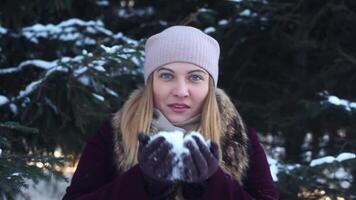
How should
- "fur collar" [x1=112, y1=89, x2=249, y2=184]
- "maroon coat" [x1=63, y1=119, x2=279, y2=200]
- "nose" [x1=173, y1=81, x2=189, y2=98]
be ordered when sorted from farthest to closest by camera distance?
"fur collar" [x1=112, y1=89, x2=249, y2=184] < "nose" [x1=173, y1=81, x2=189, y2=98] < "maroon coat" [x1=63, y1=119, x2=279, y2=200]

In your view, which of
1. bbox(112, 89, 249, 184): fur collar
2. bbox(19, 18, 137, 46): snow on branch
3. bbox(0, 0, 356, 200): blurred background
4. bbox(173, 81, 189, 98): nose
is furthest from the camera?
bbox(19, 18, 137, 46): snow on branch

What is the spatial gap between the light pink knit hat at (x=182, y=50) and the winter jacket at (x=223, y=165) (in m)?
0.15

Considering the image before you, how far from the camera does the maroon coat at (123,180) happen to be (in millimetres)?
2213

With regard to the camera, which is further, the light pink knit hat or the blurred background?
the blurred background

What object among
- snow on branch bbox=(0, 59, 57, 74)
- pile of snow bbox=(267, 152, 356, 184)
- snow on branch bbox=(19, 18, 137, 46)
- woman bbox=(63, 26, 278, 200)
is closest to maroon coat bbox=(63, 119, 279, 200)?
woman bbox=(63, 26, 278, 200)

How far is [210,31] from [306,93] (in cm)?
94

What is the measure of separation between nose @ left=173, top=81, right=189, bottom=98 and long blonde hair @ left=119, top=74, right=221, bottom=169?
12cm

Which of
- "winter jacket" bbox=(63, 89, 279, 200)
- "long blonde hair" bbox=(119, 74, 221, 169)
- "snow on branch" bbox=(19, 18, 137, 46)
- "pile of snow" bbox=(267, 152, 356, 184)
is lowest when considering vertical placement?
"pile of snow" bbox=(267, 152, 356, 184)

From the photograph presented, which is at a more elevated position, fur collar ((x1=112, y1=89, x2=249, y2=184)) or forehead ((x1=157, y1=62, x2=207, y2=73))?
forehead ((x1=157, y1=62, x2=207, y2=73))

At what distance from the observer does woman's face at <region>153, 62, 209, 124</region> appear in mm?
2377

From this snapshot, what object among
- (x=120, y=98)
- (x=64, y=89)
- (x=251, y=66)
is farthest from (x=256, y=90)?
(x=64, y=89)

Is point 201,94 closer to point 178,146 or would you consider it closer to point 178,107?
point 178,107

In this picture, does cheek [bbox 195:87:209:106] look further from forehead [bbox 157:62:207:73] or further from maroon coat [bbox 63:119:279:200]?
maroon coat [bbox 63:119:279:200]

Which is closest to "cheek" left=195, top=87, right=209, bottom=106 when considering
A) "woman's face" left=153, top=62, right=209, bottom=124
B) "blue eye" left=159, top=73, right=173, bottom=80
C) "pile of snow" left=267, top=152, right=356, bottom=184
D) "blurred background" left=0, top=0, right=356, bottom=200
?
"woman's face" left=153, top=62, right=209, bottom=124
